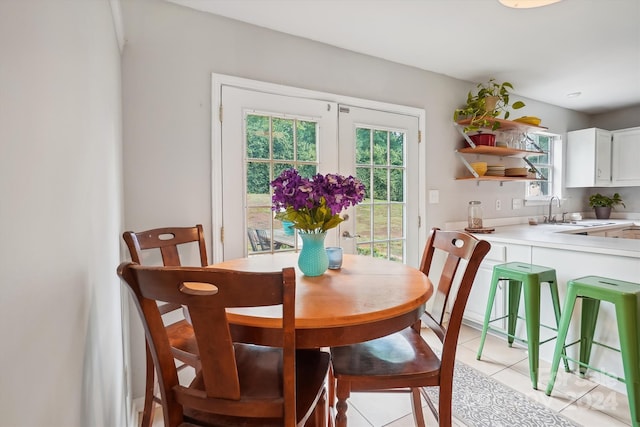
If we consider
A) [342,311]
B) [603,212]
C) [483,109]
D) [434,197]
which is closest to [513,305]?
[434,197]

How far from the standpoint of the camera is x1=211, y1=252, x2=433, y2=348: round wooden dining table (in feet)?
3.01

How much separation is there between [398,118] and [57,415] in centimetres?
274

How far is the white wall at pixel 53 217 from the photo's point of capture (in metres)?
0.48

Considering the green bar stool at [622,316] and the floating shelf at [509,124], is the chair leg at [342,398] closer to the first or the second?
the green bar stool at [622,316]

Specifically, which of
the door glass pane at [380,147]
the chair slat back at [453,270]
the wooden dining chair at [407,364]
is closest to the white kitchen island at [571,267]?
the door glass pane at [380,147]

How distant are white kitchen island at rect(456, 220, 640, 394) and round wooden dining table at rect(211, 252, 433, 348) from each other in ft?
5.19

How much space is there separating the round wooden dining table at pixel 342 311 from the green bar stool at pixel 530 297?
4.21 feet

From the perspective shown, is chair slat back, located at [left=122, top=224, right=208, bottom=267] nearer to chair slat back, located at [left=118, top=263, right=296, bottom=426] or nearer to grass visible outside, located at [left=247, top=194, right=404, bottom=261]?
chair slat back, located at [left=118, top=263, right=296, bottom=426]

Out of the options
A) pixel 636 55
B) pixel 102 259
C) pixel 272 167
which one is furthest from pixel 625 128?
pixel 102 259

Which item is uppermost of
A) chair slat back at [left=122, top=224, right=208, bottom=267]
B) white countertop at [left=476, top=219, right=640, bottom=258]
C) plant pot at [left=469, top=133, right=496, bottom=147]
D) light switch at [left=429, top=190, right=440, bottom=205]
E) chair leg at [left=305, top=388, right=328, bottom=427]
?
plant pot at [left=469, top=133, right=496, bottom=147]

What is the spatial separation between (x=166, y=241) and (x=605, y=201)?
535 centimetres

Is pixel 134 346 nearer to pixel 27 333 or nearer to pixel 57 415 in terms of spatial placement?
pixel 57 415

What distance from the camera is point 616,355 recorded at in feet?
6.59

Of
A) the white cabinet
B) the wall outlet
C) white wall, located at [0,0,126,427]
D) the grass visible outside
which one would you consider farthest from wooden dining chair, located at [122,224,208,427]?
the white cabinet
